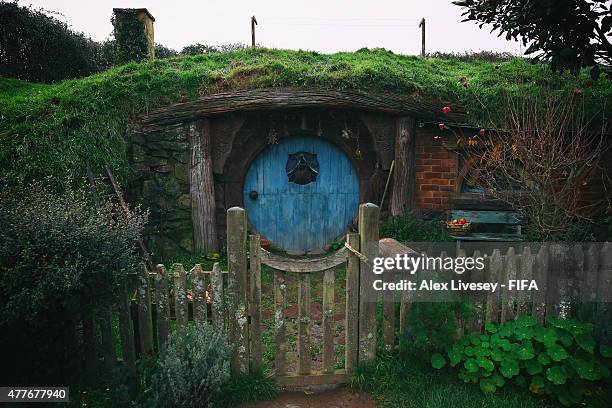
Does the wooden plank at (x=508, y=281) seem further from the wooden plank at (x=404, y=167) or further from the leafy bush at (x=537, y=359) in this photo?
the wooden plank at (x=404, y=167)

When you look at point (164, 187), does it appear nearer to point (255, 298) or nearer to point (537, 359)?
point (255, 298)

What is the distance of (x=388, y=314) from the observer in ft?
10.5

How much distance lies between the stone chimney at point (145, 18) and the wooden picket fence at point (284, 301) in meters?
6.55

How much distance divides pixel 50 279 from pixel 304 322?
1.70 metres

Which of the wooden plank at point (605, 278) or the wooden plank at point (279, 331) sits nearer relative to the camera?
the wooden plank at point (279, 331)

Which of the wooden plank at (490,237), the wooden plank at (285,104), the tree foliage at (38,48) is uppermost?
the tree foliage at (38,48)

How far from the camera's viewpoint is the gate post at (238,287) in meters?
2.93

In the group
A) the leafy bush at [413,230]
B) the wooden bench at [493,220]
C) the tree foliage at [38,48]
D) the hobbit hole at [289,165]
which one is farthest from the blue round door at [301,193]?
the tree foliage at [38,48]

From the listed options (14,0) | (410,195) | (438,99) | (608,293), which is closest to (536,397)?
(608,293)

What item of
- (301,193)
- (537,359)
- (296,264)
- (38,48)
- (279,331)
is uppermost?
(38,48)

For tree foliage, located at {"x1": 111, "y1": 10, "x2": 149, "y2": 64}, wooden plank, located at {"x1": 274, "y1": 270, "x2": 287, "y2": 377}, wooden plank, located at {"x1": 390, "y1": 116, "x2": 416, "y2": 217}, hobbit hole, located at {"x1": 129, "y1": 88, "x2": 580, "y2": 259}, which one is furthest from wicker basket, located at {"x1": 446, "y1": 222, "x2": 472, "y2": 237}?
tree foliage, located at {"x1": 111, "y1": 10, "x2": 149, "y2": 64}

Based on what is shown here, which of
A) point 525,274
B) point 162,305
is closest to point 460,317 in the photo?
point 525,274

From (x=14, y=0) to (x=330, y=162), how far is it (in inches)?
411

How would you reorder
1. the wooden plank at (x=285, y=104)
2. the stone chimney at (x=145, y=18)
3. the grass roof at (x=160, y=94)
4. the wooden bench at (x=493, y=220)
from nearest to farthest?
the grass roof at (x=160, y=94) < the wooden plank at (x=285, y=104) < the wooden bench at (x=493, y=220) < the stone chimney at (x=145, y=18)
